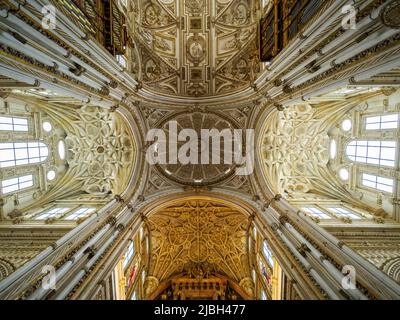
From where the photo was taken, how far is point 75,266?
7754mm

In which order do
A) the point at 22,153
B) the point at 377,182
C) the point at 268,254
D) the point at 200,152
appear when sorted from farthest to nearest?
the point at 200,152, the point at 22,153, the point at 268,254, the point at 377,182

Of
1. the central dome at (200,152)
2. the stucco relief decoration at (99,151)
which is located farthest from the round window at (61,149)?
the central dome at (200,152)

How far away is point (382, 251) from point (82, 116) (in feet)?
68.7

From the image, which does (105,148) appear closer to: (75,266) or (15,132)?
(15,132)

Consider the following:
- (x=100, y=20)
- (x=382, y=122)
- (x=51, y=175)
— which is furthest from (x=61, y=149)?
(x=382, y=122)

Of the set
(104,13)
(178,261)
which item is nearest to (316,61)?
(104,13)

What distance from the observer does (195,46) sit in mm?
17219

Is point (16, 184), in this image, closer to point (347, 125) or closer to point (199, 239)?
point (199, 239)

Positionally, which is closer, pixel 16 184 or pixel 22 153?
pixel 16 184

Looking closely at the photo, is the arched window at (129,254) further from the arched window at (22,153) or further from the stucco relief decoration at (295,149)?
the stucco relief decoration at (295,149)

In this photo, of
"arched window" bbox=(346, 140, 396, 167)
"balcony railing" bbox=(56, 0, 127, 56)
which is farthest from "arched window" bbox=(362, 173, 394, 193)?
"balcony railing" bbox=(56, 0, 127, 56)

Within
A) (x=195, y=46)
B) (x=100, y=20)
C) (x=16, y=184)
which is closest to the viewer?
(x=100, y=20)

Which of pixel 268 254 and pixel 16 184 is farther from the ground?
pixel 16 184

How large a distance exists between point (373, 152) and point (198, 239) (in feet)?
52.2
